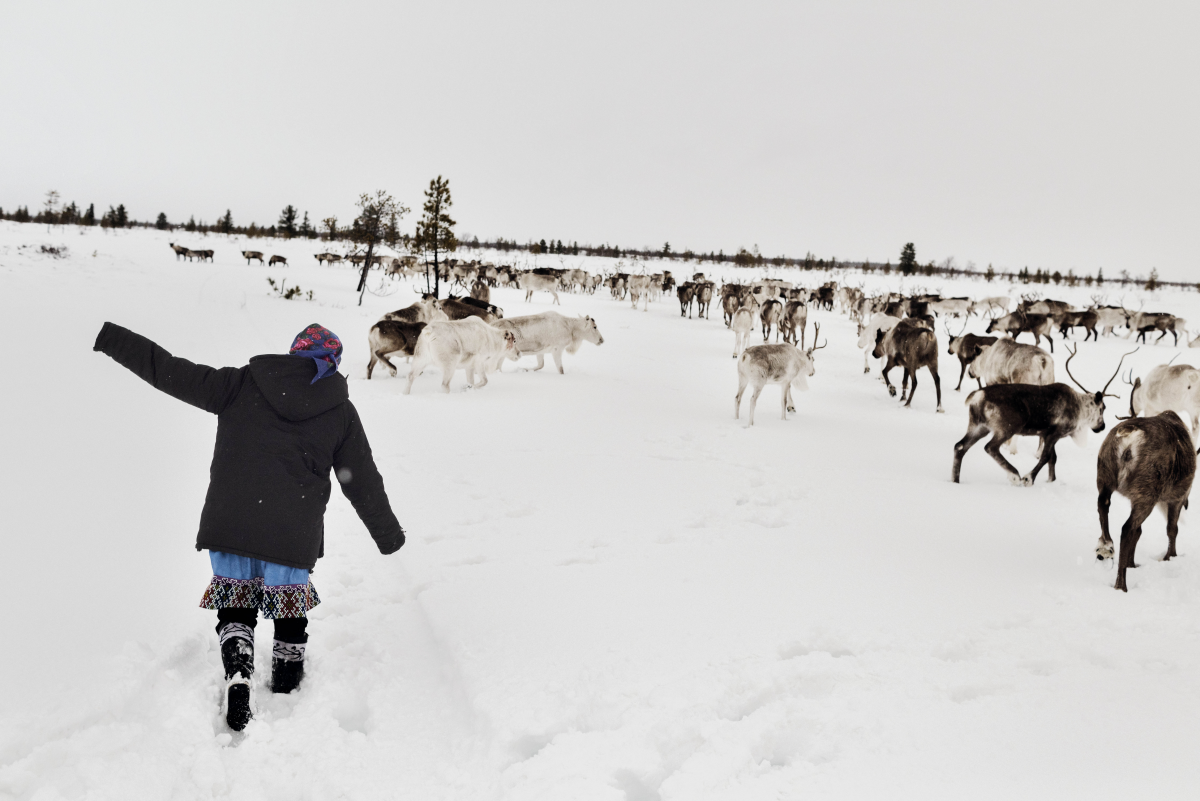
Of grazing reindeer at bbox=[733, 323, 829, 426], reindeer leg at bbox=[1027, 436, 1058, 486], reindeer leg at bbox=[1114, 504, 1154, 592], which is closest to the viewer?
reindeer leg at bbox=[1114, 504, 1154, 592]

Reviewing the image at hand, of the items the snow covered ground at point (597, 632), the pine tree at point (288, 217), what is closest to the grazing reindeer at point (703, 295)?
the snow covered ground at point (597, 632)

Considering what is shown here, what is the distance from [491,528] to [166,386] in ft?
8.58

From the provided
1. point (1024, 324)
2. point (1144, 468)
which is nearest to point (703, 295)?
point (1024, 324)

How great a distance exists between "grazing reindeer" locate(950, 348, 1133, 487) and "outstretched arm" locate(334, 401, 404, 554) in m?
6.25

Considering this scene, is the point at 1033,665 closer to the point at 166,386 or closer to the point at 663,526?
the point at 663,526

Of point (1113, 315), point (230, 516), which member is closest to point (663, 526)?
point (230, 516)

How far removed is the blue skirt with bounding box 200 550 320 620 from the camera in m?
2.79

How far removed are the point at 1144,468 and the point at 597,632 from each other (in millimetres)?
3757

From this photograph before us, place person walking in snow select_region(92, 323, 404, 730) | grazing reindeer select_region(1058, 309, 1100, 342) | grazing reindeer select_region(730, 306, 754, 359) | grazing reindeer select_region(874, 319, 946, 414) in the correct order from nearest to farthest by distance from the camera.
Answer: person walking in snow select_region(92, 323, 404, 730) < grazing reindeer select_region(874, 319, 946, 414) < grazing reindeer select_region(730, 306, 754, 359) < grazing reindeer select_region(1058, 309, 1100, 342)

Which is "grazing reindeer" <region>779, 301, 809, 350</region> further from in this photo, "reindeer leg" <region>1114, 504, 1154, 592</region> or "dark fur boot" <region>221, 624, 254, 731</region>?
"dark fur boot" <region>221, 624, 254, 731</region>

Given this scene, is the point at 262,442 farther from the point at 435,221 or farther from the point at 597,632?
the point at 435,221

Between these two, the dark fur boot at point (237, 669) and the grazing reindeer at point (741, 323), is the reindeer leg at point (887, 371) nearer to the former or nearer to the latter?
Answer: the grazing reindeer at point (741, 323)

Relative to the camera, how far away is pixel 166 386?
2.86 metres

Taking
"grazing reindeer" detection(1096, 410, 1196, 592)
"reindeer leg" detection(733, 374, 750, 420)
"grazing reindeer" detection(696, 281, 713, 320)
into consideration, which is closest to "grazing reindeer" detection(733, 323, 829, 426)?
"reindeer leg" detection(733, 374, 750, 420)
